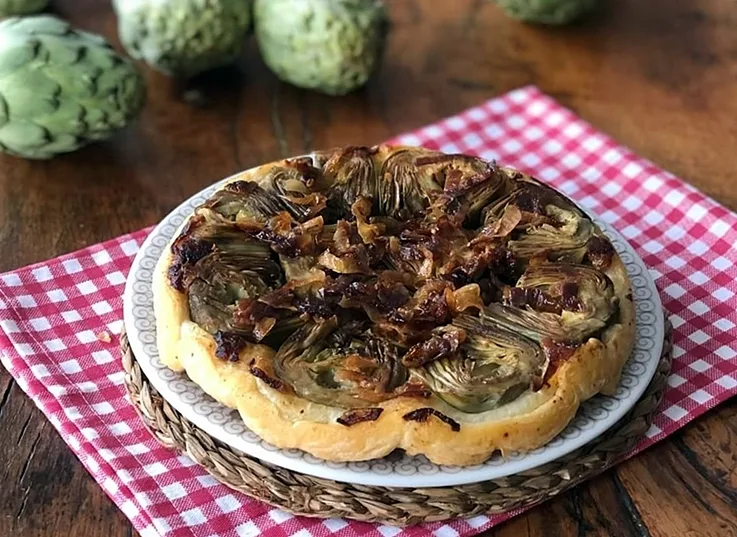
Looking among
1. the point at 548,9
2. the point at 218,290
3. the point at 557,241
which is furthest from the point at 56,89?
the point at 548,9

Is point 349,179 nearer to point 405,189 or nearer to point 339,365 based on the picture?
point 405,189

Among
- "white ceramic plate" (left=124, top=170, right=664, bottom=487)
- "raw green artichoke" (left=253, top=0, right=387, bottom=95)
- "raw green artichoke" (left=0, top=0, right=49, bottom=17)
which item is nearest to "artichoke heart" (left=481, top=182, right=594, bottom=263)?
"white ceramic plate" (left=124, top=170, right=664, bottom=487)

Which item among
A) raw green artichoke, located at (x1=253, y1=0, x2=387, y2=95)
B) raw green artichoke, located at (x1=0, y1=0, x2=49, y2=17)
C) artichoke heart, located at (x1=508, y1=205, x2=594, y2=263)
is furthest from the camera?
raw green artichoke, located at (x1=0, y1=0, x2=49, y2=17)

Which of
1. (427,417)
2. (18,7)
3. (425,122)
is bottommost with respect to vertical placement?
(425,122)

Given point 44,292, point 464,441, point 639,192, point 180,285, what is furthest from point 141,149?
point 464,441

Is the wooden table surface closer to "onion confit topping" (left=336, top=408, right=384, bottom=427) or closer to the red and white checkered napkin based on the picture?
the red and white checkered napkin
